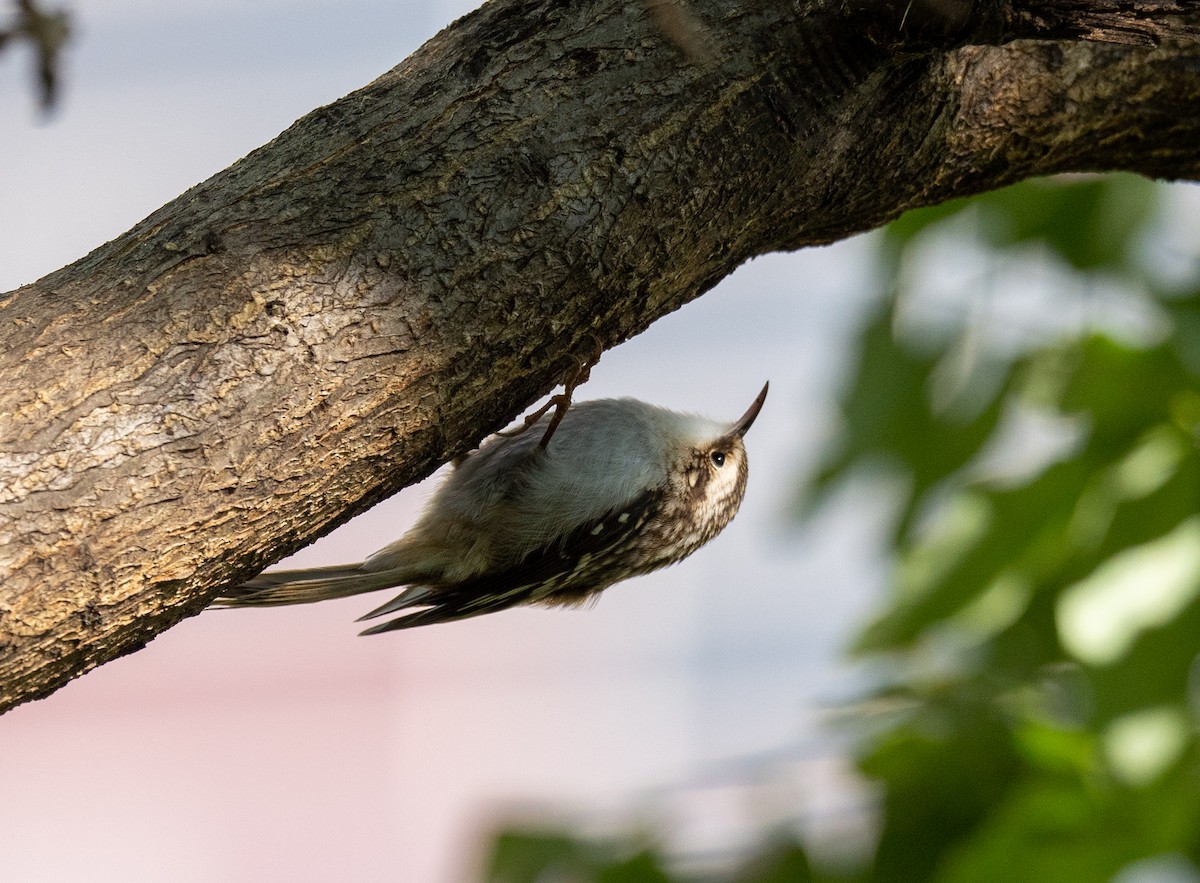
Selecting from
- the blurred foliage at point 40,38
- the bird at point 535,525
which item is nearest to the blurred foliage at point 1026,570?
the bird at point 535,525

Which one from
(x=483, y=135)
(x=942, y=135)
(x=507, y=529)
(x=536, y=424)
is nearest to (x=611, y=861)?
(x=507, y=529)

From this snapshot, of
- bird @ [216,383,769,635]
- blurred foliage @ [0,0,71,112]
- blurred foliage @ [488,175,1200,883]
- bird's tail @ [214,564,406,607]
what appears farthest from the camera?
bird @ [216,383,769,635]

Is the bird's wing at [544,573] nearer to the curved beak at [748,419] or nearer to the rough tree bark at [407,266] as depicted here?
the curved beak at [748,419]

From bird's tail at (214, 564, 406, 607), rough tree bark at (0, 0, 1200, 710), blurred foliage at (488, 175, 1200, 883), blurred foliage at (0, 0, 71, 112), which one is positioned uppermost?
blurred foliage at (0, 0, 71, 112)

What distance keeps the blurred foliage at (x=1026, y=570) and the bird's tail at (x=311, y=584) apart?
0.72 m

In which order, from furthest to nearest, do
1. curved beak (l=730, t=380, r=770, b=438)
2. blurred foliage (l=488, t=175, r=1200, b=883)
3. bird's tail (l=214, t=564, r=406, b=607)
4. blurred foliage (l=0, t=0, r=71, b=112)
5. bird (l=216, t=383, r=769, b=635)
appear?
1. curved beak (l=730, t=380, r=770, b=438)
2. bird (l=216, t=383, r=769, b=635)
3. bird's tail (l=214, t=564, r=406, b=607)
4. blurred foliage (l=488, t=175, r=1200, b=883)
5. blurred foliage (l=0, t=0, r=71, b=112)

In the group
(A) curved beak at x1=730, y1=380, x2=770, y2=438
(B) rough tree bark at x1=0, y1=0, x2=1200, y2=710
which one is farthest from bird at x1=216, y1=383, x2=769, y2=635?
(B) rough tree bark at x1=0, y1=0, x2=1200, y2=710

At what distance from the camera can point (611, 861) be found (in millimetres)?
2193

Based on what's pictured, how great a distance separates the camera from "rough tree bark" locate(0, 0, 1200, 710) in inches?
57.7

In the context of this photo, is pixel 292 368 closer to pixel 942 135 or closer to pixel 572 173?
pixel 572 173

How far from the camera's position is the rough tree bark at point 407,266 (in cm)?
147

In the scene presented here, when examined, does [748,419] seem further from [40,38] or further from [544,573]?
[40,38]

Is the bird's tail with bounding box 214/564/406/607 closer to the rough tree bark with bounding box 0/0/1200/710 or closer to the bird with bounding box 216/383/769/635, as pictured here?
the bird with bounding box 216/383/769/635

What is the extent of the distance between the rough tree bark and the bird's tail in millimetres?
909
